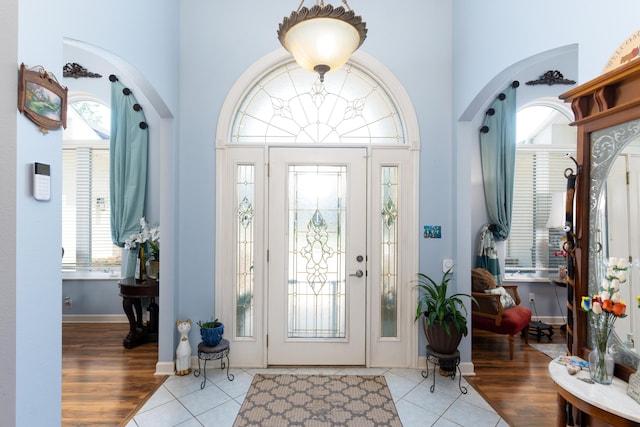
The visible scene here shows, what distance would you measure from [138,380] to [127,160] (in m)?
2.63

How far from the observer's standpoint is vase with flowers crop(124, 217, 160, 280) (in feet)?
12.4

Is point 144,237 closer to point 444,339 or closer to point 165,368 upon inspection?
point 165,368

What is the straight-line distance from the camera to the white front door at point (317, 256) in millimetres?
3180

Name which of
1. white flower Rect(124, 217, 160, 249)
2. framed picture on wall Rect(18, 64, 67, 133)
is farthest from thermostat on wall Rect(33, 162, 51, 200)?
white flower Rect(124, 217, 160, 249)

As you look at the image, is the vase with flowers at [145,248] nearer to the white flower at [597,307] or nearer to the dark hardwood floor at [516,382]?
the dark hardwood floor at [516,382]

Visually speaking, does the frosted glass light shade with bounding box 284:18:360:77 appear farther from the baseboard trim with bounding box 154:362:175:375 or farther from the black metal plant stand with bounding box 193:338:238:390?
the baseboard trim with bounding box 154:362:175:375

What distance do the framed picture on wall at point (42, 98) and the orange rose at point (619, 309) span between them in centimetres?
262

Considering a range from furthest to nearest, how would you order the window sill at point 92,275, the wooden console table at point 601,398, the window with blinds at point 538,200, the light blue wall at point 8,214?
the window with blinds at point 538,200, the window sill at point 92,275, the light blue wall at point 8,214, the wooden console table at point 601,398

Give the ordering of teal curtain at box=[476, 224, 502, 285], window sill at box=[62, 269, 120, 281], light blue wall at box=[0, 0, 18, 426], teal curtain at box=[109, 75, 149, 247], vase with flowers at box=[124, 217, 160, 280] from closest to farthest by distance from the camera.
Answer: light blue wall at box=[0, 0, 18, 426] → vase with flowers at box=[124, 217, 160, 280] → teal curtain at box=[109, 75, 149, 247] → teal curtain at box=[476, 224, 502, 285] → window sill at box=[62, 269, 120, 281]

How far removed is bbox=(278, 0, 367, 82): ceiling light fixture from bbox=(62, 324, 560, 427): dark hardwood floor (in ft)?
9.11

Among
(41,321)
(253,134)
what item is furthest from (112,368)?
(253,134)

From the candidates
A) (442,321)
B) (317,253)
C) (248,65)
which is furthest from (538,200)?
(248,65)

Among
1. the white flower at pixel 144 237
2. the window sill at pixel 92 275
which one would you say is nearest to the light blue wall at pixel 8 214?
the white flower at pixel 144 237

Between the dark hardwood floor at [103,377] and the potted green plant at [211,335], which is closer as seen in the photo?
the dark hardwood floor at [103,377]
